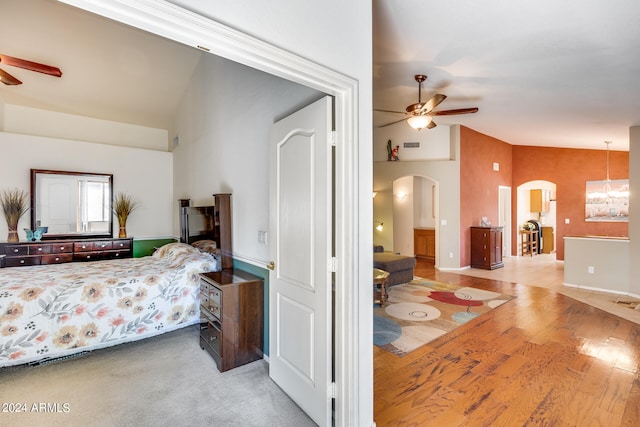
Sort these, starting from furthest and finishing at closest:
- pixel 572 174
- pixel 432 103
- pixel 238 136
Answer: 1. pixel 572 174
2. pixel 432 103
3. pixel 238 136

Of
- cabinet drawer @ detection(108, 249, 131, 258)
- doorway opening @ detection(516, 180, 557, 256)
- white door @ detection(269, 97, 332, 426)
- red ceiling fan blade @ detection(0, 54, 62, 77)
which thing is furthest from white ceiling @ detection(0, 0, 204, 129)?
doorway opening @ detection(516, 180, 557, 256)

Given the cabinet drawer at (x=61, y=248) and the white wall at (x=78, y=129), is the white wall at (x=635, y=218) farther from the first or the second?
the cabinet drawer at (x=61, y=248)

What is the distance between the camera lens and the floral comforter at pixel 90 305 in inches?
97.9

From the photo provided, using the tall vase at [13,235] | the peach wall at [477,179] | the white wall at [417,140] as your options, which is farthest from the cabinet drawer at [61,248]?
the peach wall at [477,179]

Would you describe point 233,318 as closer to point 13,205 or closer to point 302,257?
point 302,257

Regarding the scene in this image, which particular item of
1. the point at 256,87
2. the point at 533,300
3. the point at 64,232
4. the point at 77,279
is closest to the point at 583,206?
the point at 533,300

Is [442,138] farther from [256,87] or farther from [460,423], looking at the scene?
[460,423]

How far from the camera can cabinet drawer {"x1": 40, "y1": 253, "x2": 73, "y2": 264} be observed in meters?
4.50

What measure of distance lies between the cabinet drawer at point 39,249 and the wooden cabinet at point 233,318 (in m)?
3.38

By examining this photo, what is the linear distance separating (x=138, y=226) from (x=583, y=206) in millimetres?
9980

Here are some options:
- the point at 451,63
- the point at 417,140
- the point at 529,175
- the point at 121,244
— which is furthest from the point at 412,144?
the point at 121,244

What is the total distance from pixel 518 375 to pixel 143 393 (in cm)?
296

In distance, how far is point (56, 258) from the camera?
458 cm

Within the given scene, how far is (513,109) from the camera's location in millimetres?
4973
